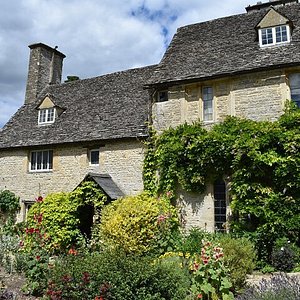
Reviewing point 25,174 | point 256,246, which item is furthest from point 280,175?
point 25,174

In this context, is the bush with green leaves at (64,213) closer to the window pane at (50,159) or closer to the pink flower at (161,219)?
the window pane at (50,159)

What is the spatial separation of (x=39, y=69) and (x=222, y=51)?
12492 millimetres

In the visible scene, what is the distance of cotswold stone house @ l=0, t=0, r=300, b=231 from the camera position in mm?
13977

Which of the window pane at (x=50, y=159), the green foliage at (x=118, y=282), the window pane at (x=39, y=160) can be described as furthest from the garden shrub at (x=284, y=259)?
the window pane at (x=39, y=160)

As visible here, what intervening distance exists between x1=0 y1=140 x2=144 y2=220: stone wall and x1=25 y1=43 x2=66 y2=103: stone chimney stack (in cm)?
477

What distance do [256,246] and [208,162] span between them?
3.44 metres

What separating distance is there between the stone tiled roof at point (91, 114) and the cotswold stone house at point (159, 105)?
7 cm

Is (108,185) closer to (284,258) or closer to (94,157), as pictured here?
(94,157)

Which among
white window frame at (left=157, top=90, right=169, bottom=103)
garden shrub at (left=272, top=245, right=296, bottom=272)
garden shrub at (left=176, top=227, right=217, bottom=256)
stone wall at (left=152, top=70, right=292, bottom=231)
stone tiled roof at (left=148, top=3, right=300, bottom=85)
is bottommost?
garden shrub at (left=272, top=245, right=296, bottom=272)

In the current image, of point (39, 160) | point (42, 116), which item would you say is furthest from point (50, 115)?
point (39, 160)

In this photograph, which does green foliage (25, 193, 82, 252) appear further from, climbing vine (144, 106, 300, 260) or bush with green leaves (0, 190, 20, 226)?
climbing vine (144, 106, 300, 260)

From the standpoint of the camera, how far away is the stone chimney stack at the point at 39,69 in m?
23.0

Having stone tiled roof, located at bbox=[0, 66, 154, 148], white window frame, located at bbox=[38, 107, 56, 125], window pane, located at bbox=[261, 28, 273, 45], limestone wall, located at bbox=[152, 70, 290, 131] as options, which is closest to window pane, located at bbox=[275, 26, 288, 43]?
window pane, located at bbox=[261, 28, 273, 45]

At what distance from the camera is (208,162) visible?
13.7 meters
